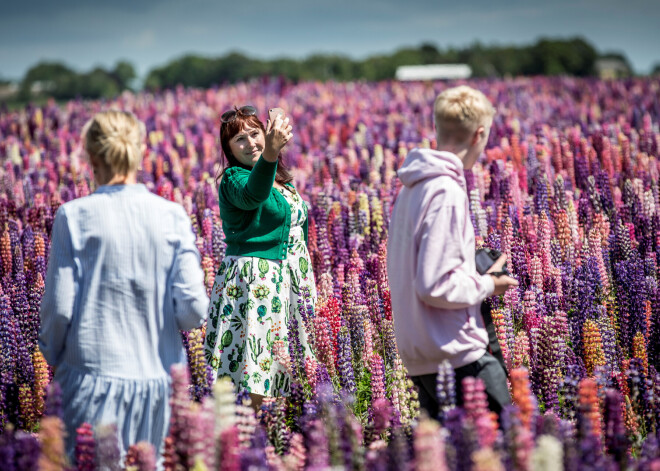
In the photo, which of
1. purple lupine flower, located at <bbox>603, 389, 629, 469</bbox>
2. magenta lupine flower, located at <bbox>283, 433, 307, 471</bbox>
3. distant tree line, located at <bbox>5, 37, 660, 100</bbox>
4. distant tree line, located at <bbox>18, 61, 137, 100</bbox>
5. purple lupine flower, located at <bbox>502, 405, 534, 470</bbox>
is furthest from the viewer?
distant tree line, located at <bbox>5, 37, 660, 100</bbox>

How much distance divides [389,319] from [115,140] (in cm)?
256

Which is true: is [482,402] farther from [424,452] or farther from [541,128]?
[541,128]

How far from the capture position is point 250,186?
158 inches

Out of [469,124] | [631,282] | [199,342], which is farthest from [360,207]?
[469,124]

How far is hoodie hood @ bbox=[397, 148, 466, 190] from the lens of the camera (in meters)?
3.09

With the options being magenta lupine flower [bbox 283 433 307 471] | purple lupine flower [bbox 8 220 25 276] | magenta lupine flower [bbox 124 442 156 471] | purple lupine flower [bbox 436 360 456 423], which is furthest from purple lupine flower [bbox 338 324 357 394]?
purple lupine flower [bbox 8 220 25 276]

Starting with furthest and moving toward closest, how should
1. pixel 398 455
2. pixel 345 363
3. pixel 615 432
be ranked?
1. pixel 345 363
2. pixel 615 432
3. pixel 398 455

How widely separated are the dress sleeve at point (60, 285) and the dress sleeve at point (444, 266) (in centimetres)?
137

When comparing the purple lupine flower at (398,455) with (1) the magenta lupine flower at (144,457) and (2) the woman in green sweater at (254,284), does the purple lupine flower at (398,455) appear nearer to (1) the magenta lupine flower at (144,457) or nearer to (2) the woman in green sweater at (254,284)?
(1) the magenta lupine flower at (144,457)

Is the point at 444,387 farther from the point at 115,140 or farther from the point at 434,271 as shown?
the point at 115,140

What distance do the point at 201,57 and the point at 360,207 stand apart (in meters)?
32.1

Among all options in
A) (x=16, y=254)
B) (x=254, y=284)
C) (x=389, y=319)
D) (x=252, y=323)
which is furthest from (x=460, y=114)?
(x=16, y=254)

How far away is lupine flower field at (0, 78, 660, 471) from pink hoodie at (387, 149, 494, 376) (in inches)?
7.0

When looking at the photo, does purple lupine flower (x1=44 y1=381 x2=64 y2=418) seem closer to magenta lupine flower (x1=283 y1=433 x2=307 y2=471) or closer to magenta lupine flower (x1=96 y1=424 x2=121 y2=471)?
magenta lupine flower (x1=96 y1=424 x2=121 y2=471)
